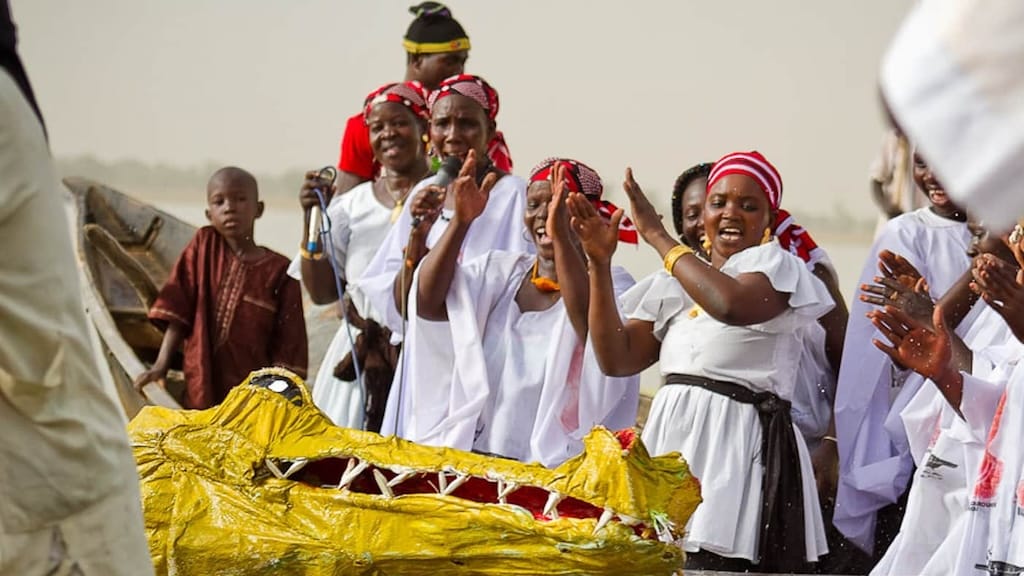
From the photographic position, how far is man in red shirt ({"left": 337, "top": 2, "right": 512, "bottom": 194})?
7.32m

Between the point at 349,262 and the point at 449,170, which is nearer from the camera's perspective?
the point at 449,170

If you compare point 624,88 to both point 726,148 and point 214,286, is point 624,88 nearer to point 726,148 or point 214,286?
point 726,148

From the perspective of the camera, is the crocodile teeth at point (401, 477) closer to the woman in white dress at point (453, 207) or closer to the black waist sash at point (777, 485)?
the black waist sash at point (777, 485)

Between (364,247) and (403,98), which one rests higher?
(403,98)

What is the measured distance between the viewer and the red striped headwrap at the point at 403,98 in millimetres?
6859

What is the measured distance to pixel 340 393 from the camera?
22.1ft

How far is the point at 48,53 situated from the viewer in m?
13.0

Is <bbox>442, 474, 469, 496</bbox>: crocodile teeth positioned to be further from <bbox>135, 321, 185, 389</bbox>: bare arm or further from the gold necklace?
<bbox>135, 321, 185, 389</bbox>: bare arm

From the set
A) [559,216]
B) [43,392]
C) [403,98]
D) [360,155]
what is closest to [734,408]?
[559,216]

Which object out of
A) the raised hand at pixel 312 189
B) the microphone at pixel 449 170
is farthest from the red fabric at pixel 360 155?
the microphone at pixel 449 170

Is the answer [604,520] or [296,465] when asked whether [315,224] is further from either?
[604,520]

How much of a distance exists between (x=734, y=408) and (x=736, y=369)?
0.12 metres

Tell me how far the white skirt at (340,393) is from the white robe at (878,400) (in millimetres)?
1966

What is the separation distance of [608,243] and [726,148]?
495 centimetres
